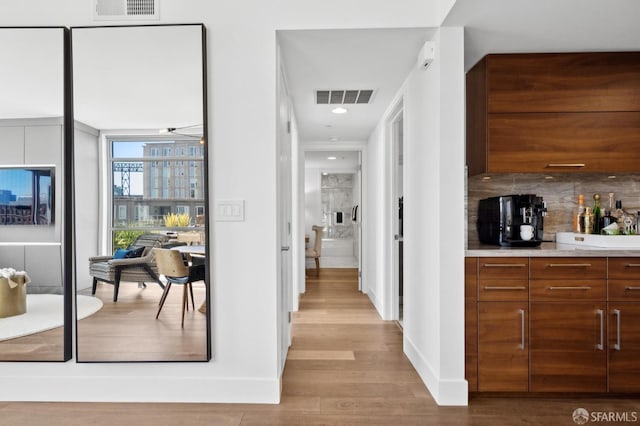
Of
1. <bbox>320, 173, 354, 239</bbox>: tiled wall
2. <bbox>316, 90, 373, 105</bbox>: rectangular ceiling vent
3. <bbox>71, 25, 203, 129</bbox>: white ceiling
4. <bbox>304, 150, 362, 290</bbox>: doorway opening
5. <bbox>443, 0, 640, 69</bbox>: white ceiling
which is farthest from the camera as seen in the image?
<bbox>320, 173, 354, 239</bbox>: tiled wall

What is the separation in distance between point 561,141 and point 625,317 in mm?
1114

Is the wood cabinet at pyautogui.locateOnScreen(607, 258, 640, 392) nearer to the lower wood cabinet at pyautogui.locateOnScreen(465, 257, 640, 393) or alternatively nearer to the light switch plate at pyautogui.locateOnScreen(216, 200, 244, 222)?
the lower wood cabinet at pyautogui.locateOnScreen(465, 257, 640, 393)

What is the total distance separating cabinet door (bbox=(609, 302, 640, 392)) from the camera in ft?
7.09

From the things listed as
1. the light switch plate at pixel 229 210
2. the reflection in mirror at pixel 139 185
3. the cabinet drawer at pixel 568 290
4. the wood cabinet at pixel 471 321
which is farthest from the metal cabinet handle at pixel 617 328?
the reflection in mirror at pixel 139 185

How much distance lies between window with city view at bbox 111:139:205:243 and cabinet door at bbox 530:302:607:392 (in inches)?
83.4

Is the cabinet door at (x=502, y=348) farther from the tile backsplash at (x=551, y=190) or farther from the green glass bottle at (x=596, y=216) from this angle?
the green glass bottle at (x=596, y=216)

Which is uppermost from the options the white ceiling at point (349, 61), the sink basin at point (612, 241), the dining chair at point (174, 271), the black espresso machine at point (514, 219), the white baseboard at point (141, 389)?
the white ceiling at point (349, 61)

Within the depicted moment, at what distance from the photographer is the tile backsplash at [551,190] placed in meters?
2.73

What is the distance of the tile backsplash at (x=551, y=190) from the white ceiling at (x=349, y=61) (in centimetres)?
103

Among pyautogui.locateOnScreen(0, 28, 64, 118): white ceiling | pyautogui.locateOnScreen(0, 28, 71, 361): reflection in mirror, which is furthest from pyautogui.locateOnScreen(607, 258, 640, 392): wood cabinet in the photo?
pyautogui.locateOnScreen(0, 28, 64, 118): white ceiling

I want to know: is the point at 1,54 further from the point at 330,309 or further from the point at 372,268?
the point at 372,268

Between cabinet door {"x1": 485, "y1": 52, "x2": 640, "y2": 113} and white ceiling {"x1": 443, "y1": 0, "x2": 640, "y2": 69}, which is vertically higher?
white ceiling {"x1": 443, "y1": 0, "x2": 640, "y2": 69}

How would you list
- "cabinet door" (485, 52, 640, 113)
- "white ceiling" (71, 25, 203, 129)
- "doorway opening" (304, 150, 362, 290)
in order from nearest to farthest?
"white ceiling" (71, 25, 203, 129)
"cabinet door" (485, 52, 640, 113)
"doorway opening" (304, 150, 362, 290)

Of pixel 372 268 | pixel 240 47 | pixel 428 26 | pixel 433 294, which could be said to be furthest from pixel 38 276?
pixel 372 268
